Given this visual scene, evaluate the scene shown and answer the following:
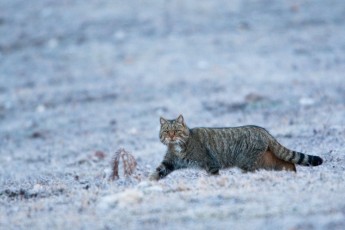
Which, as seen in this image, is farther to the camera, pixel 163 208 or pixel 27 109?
pixel 27 109

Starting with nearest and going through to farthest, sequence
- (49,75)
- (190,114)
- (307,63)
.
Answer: (190,114)
(307,63)
(49,75)

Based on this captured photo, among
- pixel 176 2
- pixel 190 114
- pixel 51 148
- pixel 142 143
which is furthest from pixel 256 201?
pixel 176 2

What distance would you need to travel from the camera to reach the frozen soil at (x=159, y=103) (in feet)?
26.5

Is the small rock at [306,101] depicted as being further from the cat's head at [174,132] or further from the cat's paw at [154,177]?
the cat's paw at [154,177]

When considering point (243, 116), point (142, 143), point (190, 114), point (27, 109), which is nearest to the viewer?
point (142, 143)

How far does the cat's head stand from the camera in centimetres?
1000

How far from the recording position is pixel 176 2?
32750 millimetres

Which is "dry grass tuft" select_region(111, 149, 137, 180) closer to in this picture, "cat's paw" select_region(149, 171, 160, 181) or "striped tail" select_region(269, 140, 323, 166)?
"cat's paw" select_region(149, 171, 160, 181)

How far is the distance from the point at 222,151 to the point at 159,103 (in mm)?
11127

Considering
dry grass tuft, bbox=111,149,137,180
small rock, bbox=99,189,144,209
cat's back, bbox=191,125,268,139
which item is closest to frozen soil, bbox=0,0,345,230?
small rock, bbox=99,189,144,209

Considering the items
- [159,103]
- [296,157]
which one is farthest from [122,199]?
[159,103]

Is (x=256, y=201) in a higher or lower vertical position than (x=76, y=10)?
lower

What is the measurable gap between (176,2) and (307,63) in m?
9.92

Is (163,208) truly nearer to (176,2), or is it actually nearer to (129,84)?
(129,84)
